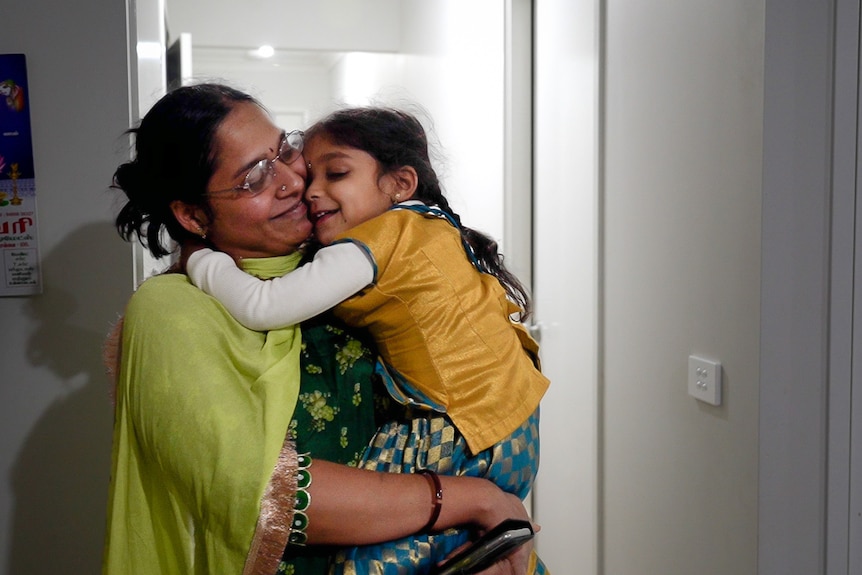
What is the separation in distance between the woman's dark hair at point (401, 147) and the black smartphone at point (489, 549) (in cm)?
42

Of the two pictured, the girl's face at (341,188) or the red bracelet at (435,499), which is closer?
the red bracelet at (435,499)

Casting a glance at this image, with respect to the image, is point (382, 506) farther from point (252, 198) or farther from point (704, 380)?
point (704, 380)

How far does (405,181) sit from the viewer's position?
132cm

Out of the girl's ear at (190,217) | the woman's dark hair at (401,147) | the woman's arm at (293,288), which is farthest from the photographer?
the woman's dark hair at (401,147)

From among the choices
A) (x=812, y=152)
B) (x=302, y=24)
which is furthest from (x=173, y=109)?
(x=302, y=24)

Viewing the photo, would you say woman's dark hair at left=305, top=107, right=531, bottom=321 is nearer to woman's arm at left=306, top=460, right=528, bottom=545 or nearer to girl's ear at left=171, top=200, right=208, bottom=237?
girl's ear at left=171, top=200, right=208, bottom=237

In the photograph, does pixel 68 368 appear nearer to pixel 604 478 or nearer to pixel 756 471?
pixel 756 471

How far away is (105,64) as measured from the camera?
153cm

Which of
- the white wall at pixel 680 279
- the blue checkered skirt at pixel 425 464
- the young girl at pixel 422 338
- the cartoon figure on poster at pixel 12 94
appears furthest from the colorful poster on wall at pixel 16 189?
A: the white wall at pixel 680 279

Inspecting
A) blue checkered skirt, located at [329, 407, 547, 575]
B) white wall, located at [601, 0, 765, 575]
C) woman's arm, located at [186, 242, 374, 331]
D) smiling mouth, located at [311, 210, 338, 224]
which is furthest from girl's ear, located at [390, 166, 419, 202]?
white wall, located at [601, 0, 765, 575]

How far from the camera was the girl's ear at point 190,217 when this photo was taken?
1.19m

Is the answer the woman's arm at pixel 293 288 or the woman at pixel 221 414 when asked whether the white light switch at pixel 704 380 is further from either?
the woman's arm at pixel 293 288

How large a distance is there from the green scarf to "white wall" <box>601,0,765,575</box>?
1016 mm

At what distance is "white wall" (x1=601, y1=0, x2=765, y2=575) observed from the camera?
1645 millimetres
